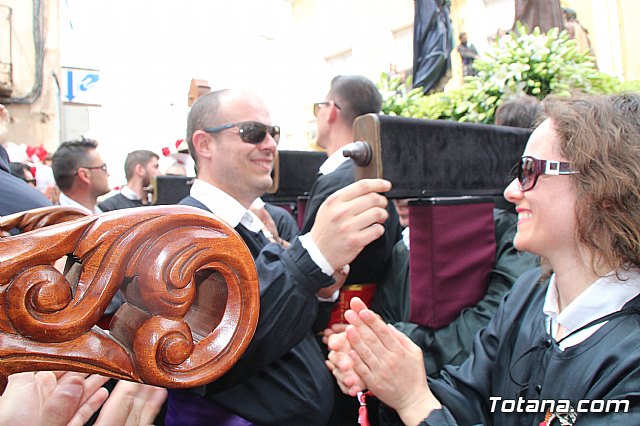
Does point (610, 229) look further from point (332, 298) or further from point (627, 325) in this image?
point (332, 298)

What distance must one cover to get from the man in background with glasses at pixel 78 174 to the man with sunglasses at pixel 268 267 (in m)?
2.52

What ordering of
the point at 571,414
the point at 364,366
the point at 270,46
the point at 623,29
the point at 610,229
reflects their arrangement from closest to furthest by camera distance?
the point at 571,414 → the point at 610,229 → the point at 364,366 → the point at 623,29 → the point at 270,46

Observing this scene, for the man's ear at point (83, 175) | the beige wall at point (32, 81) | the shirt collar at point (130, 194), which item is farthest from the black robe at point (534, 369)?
the beige wall at point (32, 81)

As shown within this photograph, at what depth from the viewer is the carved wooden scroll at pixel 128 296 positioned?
49 cm

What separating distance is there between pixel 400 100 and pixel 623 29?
6543 millimetres

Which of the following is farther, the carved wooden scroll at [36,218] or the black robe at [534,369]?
the black robe at [534,369]

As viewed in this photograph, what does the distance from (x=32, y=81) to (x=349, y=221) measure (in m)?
7.08

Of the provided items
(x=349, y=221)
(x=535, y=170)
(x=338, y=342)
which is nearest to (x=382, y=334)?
(x=338, y=342)

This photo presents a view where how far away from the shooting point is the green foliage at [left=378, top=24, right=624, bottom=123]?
3088 millimetres

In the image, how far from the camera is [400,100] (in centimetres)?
379

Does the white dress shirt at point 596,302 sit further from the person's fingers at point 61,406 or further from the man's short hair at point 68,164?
the man's short hair at point 68,164

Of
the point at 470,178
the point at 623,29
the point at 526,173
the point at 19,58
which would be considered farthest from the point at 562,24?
the point at 19,58

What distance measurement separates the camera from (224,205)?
6.19ft

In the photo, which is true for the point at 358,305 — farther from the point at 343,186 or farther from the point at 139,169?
the point at 139,169
